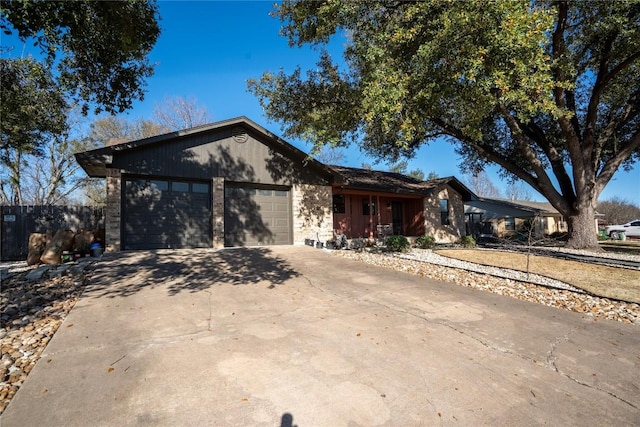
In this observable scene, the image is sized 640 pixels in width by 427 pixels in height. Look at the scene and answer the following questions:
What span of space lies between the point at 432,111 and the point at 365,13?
377cm

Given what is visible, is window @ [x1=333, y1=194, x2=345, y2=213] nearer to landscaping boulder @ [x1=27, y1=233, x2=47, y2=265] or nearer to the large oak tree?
the large oak tree

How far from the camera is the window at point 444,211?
63.6 feet

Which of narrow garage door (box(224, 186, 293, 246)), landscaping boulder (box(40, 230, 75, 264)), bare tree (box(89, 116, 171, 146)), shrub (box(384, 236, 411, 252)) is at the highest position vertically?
bare tree (box(89, 116, 171, 146))

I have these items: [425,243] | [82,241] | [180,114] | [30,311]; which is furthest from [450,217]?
[180,114]

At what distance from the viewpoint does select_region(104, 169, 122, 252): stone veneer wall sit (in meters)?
9.51

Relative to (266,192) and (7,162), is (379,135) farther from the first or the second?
(7,162)

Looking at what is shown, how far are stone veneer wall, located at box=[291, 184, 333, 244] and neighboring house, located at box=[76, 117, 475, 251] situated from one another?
4cm

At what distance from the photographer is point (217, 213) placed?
1128cm

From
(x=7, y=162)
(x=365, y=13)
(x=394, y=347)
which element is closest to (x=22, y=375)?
(x=394, y=347)

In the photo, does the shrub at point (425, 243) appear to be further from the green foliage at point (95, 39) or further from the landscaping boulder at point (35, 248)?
the landscaping boulder at point (35, 248)

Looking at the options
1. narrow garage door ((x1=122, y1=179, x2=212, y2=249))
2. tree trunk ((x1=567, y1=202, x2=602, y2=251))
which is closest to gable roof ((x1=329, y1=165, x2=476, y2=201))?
narrow garage door ((x1=122, y1=179, x2=212, y2=249))

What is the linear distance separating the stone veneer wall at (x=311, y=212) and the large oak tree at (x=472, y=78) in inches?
101

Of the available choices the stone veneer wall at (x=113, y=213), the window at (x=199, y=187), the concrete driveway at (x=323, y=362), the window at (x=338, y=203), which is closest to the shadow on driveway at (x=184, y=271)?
the concrete driveway at (x=323, y=362)

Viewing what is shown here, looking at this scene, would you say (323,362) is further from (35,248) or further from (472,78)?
(35,248)
